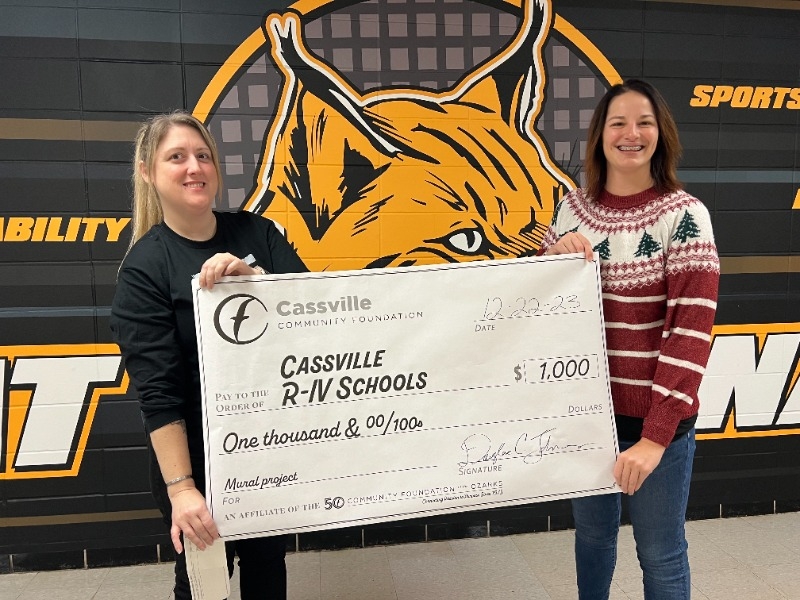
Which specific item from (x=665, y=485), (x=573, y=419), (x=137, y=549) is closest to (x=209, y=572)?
(x=573, y=419)

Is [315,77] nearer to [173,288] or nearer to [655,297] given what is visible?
[173,288]

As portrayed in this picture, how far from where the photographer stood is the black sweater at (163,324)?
3.72 feet

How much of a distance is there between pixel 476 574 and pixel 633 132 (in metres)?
1.75

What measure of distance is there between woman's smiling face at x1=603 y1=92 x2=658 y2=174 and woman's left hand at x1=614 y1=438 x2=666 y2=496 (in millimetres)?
661

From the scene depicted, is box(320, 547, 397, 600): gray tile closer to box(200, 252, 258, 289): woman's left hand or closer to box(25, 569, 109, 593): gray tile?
box(25, 569, 109, 593): gray tile

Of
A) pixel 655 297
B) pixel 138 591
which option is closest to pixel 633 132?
pixel 655 297

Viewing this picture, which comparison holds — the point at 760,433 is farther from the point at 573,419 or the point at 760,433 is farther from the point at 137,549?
the point at 137,549

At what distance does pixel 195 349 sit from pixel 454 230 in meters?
1.33

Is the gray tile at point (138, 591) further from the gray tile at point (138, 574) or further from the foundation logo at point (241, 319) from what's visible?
the foundation logo at point (241, 319)

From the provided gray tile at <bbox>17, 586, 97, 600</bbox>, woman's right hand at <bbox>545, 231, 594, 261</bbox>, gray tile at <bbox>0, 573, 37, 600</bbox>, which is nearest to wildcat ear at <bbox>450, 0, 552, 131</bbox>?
woman's right hand at <bbox>545, 231, 594, 261</bbox>

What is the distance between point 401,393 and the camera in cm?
130

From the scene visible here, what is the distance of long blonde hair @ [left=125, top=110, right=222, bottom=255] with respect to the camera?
1206mm

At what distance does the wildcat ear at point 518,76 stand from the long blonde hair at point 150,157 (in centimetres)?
130

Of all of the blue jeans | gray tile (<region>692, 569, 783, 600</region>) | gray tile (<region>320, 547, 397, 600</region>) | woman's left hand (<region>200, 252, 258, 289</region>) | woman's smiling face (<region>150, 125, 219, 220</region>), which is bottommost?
gray tile (<region>692, 569, 783, 600</region>)
